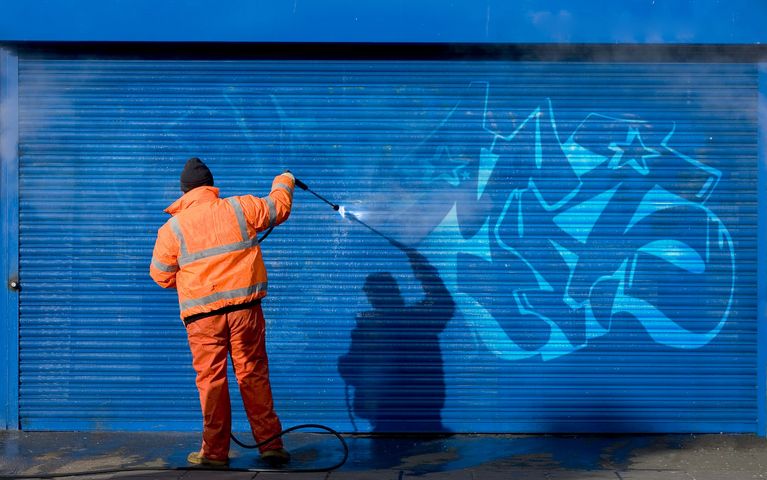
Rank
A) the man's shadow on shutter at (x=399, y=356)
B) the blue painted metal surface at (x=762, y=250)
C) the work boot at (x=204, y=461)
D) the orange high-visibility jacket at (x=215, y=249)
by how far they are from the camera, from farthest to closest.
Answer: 1. the man's shadow on shutter at (x=399, y=356)
2. the blue painted metal surface at (x=762, y=250)
3. the work boot at (x=204, y=461)
4. the orange high-visibility jacket at (x=215, y=249)

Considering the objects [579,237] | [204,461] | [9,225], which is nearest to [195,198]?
[204,461]

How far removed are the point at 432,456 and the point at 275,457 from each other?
1.15 meters

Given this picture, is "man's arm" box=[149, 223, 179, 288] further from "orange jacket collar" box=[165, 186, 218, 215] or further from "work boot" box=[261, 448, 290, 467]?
"work boot" box=[261, 448, 290, 467]

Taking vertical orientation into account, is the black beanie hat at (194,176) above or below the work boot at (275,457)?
above

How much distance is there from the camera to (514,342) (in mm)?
7531

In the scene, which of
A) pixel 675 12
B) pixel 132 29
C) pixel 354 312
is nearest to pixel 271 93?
pixel 132 29

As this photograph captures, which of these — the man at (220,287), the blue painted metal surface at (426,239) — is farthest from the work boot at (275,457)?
the blue painted metal surface at (426,239)

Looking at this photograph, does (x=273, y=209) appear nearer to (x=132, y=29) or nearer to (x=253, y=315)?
(x=253, y=315)

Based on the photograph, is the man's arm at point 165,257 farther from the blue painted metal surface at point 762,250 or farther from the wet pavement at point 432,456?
the blue painted metal surface at point 762,250

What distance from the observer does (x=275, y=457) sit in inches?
257

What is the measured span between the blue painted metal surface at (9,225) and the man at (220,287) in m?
1.78

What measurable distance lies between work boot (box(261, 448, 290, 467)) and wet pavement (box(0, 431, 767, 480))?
0.05 m

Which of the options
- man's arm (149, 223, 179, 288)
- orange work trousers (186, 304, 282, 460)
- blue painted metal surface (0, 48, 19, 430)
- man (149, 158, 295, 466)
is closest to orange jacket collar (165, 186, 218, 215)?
man (149, 158, 295, 466)

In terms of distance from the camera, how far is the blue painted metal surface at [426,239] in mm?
7477
